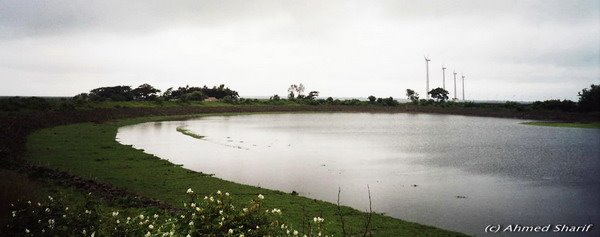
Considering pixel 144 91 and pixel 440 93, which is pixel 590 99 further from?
pixel 144 91

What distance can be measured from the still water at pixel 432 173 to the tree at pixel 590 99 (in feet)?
138

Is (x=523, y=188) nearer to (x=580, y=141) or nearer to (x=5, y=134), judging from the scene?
(x=580, y=141)

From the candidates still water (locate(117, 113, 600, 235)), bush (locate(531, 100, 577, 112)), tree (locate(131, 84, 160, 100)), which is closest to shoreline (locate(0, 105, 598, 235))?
still water (locate(117, 113, 600, 235))

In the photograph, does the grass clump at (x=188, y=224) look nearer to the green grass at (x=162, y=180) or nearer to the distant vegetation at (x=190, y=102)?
the green grass at (x=162, y=180)

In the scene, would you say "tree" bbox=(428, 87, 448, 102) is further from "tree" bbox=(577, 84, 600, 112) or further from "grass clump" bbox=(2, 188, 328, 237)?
"grass clump" bbox=(2, 188, 328, 237)

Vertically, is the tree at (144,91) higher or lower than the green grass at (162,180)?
higher

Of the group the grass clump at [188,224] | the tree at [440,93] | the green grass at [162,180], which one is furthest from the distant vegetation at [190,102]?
the grass clump at [188,224]

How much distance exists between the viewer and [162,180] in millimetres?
19438

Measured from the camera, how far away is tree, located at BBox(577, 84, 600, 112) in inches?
2867

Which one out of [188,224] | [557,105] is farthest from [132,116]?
[557,105]

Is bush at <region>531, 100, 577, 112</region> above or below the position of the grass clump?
above

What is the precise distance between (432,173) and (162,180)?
1322 centimetres

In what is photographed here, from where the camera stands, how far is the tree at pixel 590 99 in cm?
7281

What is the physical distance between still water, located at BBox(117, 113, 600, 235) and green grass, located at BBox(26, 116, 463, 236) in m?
1.23
